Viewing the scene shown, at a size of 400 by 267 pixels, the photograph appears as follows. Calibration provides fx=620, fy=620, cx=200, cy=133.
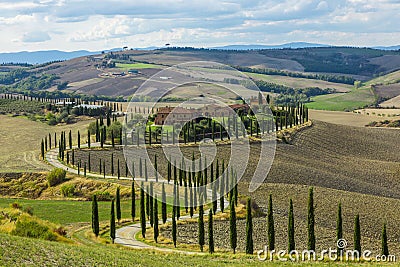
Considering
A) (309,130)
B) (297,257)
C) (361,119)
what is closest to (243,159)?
(309,130)

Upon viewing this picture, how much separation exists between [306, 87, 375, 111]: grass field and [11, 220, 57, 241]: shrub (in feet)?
440

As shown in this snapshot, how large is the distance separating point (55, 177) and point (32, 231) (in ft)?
112

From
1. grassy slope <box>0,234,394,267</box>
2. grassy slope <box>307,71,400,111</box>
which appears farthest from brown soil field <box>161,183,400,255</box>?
grassy slope <box>307,71,400,111</box>

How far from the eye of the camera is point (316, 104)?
574ft

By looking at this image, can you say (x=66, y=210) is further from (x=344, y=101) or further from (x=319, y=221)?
(x=344, y=101)

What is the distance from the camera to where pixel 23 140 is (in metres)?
106

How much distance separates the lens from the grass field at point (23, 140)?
79.6 meters

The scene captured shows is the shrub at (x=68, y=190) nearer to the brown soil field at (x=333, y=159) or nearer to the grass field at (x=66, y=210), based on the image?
the grass field at (x=66, y=210)

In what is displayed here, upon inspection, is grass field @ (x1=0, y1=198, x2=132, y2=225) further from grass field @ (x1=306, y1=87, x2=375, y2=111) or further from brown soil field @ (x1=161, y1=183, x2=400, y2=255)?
grass field @ (x1=306, y1=87, x2=375, y2=111)

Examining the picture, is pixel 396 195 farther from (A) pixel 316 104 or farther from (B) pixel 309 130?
(A) pixel 316 104

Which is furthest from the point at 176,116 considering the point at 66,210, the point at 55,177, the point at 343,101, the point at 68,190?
the point at 343,101

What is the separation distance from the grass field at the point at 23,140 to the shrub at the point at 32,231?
3946 cm

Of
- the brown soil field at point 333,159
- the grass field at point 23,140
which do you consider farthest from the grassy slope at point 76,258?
the grass field at point 23,140

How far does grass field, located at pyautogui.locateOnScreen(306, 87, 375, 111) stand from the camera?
16875 centimetres
